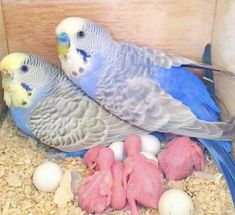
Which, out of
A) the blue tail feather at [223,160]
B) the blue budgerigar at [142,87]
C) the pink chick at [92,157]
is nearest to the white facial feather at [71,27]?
the blue budgerigar at [142,87]

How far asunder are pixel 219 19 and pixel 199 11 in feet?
0.23

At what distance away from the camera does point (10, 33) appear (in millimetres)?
1316

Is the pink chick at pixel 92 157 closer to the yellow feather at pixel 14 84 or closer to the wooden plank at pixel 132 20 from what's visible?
the yellow feather at pixel 14 84

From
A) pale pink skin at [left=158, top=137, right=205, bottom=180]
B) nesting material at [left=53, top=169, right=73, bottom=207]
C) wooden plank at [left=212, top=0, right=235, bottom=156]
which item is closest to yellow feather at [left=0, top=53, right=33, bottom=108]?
nesting material at [left=53, top=169, right=73, bottom=207]

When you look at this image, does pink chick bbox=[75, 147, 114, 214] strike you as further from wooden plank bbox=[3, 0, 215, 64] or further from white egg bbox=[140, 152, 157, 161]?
wooden plank bbox=[3, 0, 215, 64]

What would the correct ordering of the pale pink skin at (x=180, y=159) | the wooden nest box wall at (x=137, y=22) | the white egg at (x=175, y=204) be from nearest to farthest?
the white egg at (x=175, y=204) → the pale pink skin at (x=180, y=159) → the wooden nest box wall at (x=137, y=22)

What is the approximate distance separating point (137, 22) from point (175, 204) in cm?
51

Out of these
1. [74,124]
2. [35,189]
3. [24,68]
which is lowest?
[35,189]

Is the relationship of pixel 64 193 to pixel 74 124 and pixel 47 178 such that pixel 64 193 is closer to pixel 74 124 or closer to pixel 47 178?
pixel 47 178

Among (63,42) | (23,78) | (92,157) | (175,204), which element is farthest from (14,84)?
(175,204)

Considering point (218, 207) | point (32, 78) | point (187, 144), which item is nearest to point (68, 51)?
point (32, 78)

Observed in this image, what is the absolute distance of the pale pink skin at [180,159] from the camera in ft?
3.61

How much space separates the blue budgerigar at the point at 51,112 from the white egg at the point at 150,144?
2 centimetres

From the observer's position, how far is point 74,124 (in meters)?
1.16
